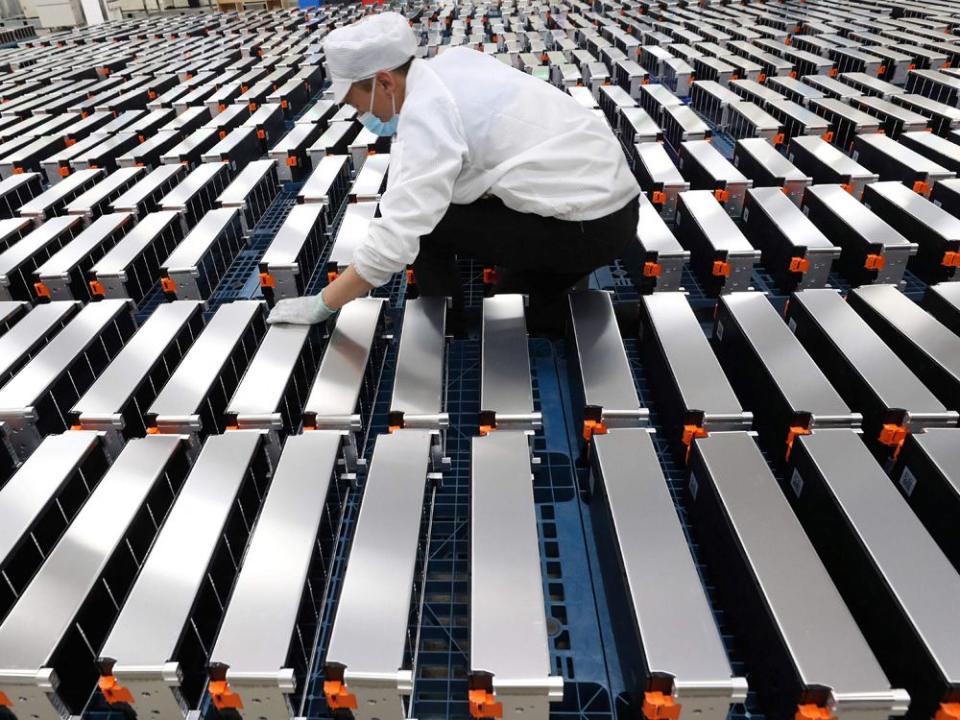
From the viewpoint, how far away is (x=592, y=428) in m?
2.33

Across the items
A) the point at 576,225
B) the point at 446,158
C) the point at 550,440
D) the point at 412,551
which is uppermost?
the point at 446,158

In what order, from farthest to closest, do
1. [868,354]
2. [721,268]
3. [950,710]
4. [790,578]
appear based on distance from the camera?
[721,268] < [868,354] < [790,578] < [950,710]

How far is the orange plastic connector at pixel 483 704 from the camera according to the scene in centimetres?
151

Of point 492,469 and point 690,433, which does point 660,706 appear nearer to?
point 492,469

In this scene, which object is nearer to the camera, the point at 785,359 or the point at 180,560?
the point at 180,560

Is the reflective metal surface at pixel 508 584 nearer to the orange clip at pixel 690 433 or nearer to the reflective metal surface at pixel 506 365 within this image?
the reflective metal surface at pixel 506 365

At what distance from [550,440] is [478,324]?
94cm

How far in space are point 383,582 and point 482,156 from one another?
5.52ft

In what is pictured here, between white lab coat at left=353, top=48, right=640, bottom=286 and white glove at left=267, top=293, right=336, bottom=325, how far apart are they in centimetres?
33

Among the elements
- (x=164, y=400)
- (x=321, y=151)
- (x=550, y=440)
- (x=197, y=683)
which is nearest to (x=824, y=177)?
(x=550, y=440)

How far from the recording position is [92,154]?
562 cm

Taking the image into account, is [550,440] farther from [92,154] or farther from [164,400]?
[92,154]

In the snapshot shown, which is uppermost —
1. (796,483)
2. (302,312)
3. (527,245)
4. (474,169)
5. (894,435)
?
(474,169)

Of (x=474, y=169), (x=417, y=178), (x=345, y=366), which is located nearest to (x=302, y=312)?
(x=345, y=366)
